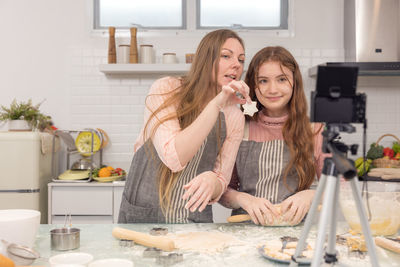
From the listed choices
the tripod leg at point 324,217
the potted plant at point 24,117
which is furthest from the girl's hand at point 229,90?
the potted plant at point 24,117

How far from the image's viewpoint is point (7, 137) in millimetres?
3217

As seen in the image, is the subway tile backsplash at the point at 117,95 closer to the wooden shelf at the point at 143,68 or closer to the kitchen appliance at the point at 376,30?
the wooden shelf at the point at 143,68

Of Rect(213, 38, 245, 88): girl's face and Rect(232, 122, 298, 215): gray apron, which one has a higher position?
Rect(213, 38, 245, 88): girl's face

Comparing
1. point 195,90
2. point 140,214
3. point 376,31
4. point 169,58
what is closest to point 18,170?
point 169,58

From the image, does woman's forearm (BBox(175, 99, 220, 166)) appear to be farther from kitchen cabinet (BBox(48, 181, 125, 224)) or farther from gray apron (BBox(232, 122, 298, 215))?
kitchen cabinet (BBox(48, 181, 125, 224))

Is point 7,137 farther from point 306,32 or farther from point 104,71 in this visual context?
point 306,32

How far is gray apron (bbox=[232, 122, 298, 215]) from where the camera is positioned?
5.92 ft

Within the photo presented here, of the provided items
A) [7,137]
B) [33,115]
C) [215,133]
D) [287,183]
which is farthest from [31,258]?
[33,115]

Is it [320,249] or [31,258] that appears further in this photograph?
[31,258]

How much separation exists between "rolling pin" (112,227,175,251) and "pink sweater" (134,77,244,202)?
1.14 feet

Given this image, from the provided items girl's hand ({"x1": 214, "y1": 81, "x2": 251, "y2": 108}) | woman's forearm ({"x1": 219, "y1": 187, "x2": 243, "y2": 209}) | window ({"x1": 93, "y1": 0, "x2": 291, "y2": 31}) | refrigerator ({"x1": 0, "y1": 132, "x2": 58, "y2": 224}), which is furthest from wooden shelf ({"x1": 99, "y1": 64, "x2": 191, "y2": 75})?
girl's hand ({"x1": 214, "y1": 81, "x2": 251, "y2": 108})

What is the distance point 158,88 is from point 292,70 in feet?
2.18

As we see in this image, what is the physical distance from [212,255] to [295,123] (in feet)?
3.28

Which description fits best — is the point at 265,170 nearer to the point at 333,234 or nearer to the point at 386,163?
the point at 333,234
